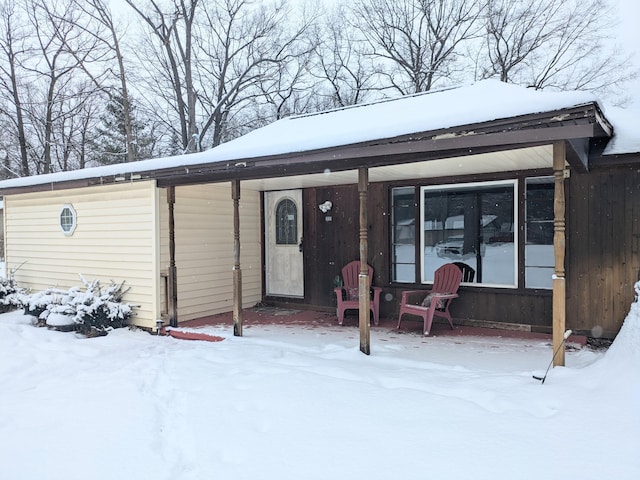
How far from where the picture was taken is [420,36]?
16.9 m

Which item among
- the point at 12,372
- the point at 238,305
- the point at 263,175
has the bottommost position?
the point at 12,372

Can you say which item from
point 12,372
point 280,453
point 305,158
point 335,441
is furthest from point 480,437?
point 12,372

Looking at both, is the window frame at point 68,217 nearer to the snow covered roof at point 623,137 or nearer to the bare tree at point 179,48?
the snow covered roof at point 623,137

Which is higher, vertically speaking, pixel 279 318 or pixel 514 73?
pixel 514 73

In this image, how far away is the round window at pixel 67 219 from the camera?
7.14m

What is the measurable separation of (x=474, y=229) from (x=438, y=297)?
3.70 feet

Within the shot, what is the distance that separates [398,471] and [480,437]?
63 centimetres

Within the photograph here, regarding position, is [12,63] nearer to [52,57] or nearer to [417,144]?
[52,57]

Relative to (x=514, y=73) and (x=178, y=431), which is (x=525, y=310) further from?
(x=514, y=73)

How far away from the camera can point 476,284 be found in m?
6.00

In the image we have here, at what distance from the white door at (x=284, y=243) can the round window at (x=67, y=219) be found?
9.91 feet

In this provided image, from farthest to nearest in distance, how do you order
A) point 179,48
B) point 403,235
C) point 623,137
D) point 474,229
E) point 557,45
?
point 179,48 → point 557,45 → point 403,235 → point 474,229 → point 623,137

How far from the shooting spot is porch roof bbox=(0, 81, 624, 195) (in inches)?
130

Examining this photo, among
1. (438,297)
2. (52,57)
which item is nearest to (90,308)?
(438,297)
